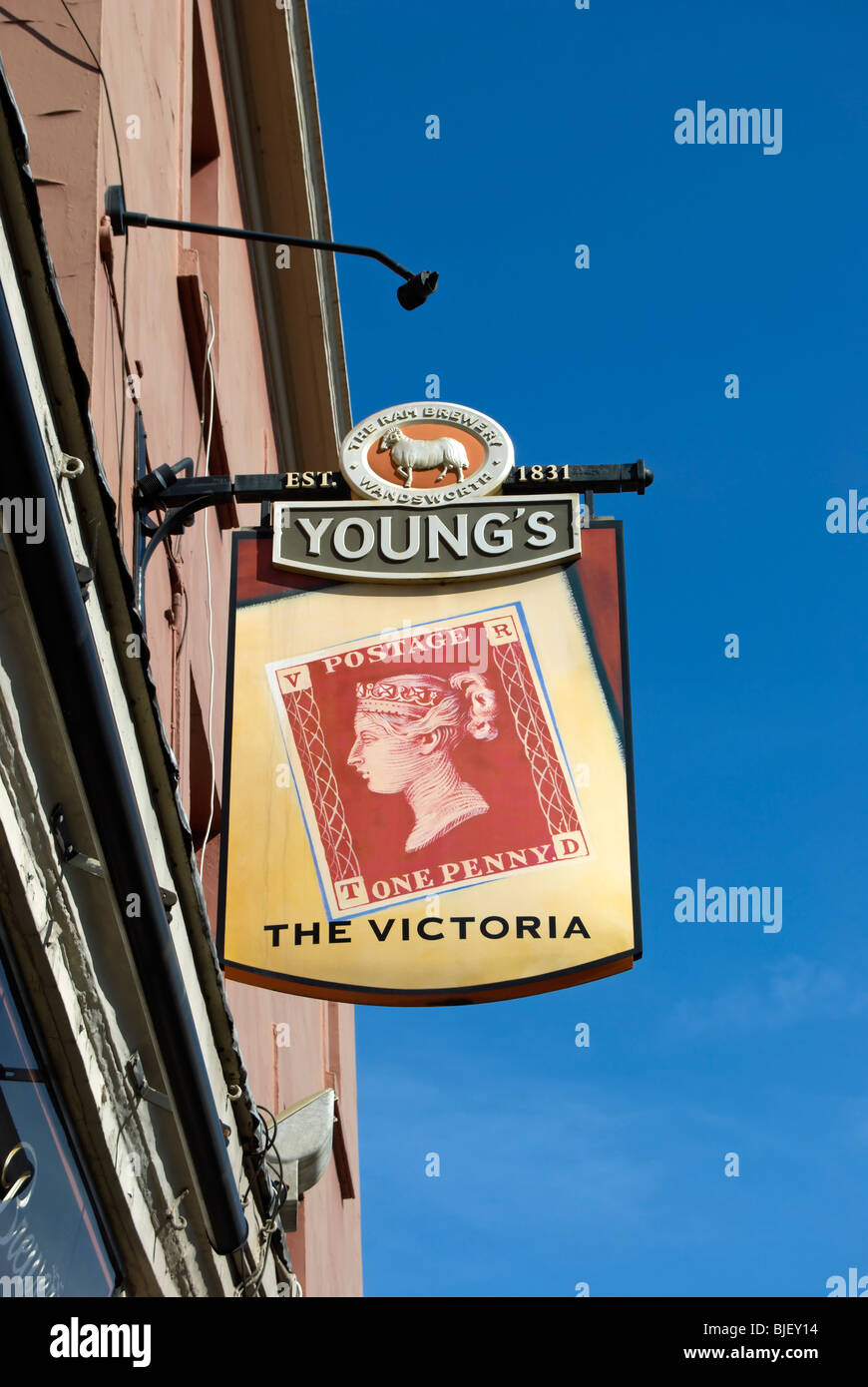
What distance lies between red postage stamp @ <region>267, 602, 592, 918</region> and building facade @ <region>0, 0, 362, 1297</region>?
27.7 inches

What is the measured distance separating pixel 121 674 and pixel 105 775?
526mm

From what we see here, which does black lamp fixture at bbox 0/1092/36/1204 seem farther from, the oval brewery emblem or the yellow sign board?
the oval brewery emblem

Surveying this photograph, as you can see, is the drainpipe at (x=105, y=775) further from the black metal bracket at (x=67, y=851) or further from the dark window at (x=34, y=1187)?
the dark window at (x=34, y=1187)

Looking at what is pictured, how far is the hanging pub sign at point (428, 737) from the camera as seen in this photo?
7086 mm

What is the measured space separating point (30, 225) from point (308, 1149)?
676cm

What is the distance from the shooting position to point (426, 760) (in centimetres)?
762

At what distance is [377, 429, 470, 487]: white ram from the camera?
845cm

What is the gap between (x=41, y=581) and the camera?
550cm

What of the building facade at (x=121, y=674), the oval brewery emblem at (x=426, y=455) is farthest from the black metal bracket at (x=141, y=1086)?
the oval brewery emblem at (x=426, y=455)

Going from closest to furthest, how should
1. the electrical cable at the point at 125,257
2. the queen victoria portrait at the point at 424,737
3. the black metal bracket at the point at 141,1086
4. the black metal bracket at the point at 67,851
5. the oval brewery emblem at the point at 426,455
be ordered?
1. the black metal bracket at the point at 67,851
2. the black metal bracket at the point at 141,1086
3. the queen victoria portrait at the point at 424,737
4. the oval brewery emblem at the point at 426,455
5. the electrical cable at the point at 125,257

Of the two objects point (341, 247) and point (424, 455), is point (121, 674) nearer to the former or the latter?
point (424, 455)

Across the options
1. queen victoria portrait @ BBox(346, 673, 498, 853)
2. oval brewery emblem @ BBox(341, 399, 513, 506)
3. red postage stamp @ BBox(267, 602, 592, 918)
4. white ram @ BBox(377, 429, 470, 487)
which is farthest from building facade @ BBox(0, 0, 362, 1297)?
white ram @ BBox(377, 429, 470, 487)
